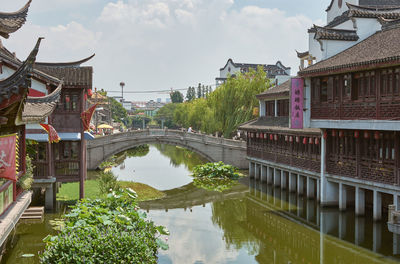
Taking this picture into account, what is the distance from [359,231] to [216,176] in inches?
620

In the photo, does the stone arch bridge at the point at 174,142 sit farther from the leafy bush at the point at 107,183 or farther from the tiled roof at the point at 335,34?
the tiled roof at the point at 335,34

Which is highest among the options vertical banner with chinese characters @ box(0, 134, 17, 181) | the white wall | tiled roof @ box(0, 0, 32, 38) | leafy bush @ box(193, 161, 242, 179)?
the white wall

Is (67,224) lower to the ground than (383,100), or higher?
lower

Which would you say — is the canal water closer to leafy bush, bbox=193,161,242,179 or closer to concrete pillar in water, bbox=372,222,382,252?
concrete pillar in water, bbox=372,222,382,252

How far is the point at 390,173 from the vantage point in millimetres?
16047

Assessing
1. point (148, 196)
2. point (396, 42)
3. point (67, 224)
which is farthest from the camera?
point (148, 196)

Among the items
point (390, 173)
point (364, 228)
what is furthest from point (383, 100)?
point (364, 228)

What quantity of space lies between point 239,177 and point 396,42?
16189mm

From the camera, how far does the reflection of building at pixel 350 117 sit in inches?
629

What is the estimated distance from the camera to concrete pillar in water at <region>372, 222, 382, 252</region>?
580 inches

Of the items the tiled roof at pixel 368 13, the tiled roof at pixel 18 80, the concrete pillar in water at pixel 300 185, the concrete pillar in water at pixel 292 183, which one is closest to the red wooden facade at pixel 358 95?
the tiled roof at pixel 368 13

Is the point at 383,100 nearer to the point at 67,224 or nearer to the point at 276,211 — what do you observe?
the point at 276,211

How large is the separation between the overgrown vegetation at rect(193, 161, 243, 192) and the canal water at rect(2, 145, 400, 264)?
11.6 feet

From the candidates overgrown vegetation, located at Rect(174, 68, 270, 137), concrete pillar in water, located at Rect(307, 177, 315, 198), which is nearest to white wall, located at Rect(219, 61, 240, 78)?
overgrown vegetation, located at Rect(174, 68, 270, 137)
